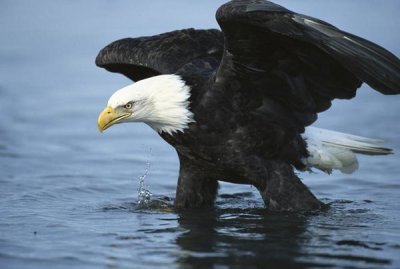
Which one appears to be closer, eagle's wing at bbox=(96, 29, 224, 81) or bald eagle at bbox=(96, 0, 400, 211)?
bald eagle at bbox=(96, 0, 400, 211)

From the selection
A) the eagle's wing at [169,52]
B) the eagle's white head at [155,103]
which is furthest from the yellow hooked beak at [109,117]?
the eagle's wing at [169,52]

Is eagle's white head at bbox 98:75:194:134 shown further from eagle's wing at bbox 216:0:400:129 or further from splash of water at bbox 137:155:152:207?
splash of water at bbox 137:155:152:207

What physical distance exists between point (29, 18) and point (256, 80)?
10.3 m

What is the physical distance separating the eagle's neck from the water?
28.6 inches

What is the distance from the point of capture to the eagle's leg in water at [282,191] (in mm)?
8062

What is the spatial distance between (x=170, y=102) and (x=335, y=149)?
160 centimetres

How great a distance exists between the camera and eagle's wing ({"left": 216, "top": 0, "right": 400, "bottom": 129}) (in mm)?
7039

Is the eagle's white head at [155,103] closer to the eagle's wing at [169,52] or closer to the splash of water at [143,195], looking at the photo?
the eagle's wing at [169,52]

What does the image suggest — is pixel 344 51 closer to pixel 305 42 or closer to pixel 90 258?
pixel 305 42

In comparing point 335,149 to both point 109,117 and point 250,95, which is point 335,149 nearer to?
point 250,95

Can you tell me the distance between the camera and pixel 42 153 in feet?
35.8

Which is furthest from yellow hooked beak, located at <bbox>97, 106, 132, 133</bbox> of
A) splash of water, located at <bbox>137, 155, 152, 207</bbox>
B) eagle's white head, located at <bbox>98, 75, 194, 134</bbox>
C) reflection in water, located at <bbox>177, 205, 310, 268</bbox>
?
splash of water, located at <bbox>137, 155, 152, 207</bbox>

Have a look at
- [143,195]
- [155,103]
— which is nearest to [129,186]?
[143,195]

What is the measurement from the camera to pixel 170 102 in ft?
25.7
